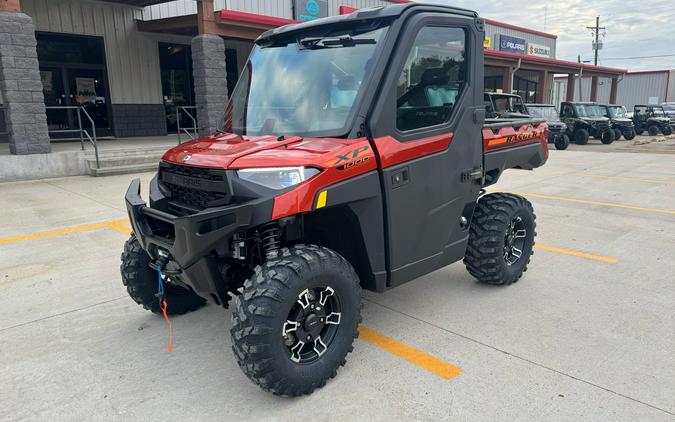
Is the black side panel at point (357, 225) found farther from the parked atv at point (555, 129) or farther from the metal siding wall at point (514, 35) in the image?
the metal siding wall at point (514, 35)

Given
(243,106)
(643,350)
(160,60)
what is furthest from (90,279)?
(160,60)

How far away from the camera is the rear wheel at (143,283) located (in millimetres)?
3742

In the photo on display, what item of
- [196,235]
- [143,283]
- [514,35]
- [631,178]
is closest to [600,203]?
[631,178]

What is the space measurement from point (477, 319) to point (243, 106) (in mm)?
2497

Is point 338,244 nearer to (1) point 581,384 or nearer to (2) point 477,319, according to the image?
(2) point 477,319

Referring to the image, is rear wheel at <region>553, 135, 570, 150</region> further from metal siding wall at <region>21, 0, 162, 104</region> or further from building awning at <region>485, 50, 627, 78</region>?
metal siding wall at <region>21, 0, 162, 104</region>

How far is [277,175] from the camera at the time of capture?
2785 mm

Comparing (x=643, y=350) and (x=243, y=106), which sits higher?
(x=243, y=106)

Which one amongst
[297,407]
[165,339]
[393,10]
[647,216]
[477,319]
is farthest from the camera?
[647,216]

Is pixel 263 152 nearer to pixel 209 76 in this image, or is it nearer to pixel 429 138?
pixel 429 138

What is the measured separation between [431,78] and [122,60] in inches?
588

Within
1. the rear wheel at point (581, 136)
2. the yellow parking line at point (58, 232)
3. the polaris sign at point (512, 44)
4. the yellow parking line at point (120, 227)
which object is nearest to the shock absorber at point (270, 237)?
the yellow parking line at point (120, 227)

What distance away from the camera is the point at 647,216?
7473mm

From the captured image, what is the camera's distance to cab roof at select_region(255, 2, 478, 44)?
322 centimetres
